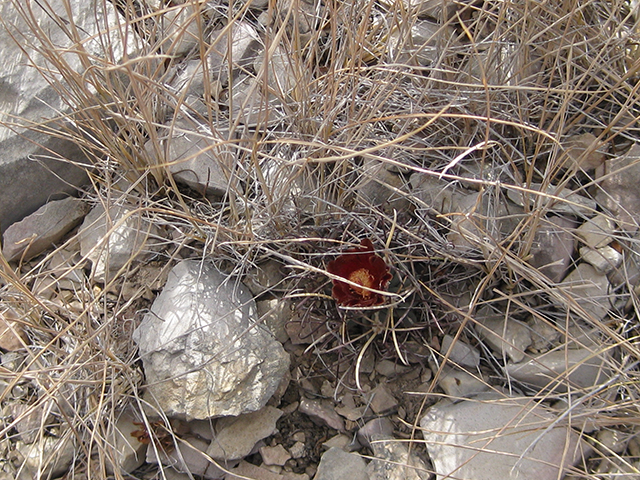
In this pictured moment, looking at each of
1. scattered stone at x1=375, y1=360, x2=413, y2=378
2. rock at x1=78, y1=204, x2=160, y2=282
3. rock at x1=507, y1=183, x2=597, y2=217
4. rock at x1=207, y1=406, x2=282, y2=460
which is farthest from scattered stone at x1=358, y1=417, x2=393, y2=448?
rock at x1=78, y1=204, x2=160, y2=282

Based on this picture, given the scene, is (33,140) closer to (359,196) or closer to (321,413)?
(359,196)

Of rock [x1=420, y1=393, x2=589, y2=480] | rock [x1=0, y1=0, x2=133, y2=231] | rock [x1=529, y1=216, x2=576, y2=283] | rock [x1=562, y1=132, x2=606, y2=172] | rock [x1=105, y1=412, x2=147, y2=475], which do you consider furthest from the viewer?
rock [x1=0, y1=0, x2=133, y2=231]

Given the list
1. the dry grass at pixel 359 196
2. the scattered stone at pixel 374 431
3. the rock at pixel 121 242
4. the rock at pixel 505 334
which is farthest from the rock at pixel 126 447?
the rock at pixel 505 334

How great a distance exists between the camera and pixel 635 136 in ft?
5.46

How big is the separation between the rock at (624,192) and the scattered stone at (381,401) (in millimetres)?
820

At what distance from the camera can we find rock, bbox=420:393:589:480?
1320 mm

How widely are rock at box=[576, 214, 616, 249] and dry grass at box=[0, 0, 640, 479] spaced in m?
0.04

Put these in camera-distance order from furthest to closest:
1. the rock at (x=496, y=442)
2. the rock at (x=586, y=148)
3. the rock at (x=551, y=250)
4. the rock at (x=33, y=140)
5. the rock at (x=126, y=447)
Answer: the rock at (x=33, y=140), the rock at (x=586, y=148), the rock at (x=551, y=250), the rock at (x=126, y=447), the rock at (x=496, y=442)

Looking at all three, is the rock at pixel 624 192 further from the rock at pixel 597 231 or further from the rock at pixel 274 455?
the rock at pixel 274 455

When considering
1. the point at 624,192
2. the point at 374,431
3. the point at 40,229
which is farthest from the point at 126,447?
the point at 624,192

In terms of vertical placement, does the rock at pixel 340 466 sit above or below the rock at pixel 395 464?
above

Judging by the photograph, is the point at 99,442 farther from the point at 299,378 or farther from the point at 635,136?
the point at 635,136

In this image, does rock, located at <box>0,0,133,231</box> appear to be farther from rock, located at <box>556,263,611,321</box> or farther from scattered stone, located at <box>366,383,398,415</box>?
rock, located at <box>556,263,611,321</box>

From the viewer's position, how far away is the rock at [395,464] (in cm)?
137
